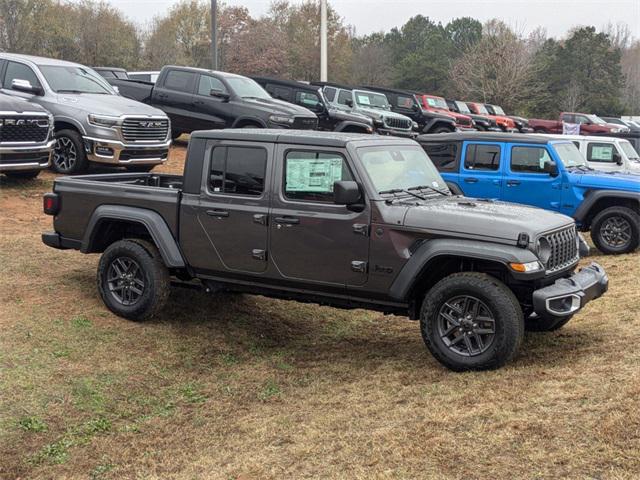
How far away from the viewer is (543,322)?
6.06 metres

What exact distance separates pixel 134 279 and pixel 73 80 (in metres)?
8.05

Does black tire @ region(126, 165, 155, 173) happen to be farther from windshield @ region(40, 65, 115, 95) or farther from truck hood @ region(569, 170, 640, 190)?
truck hood @ region(569, 170, 640, 190)

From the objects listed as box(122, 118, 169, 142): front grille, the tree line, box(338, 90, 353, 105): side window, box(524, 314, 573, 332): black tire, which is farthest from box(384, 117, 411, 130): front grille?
the tree line

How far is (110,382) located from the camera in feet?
19.7

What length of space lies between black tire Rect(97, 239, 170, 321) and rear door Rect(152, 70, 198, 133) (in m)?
9.57

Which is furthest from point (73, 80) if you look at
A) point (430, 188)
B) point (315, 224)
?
point (430, 188)

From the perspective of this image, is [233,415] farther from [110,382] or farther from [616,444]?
[616,444]

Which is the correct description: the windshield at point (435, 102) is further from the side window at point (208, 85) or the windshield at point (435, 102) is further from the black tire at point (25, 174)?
the black tire at point (25, 174)

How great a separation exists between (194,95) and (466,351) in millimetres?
12155

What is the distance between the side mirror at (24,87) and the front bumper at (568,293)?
10430mm

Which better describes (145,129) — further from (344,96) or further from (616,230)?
(344,96)

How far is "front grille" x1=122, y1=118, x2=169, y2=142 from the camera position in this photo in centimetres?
1319

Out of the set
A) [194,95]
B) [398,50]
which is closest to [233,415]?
[194,95]

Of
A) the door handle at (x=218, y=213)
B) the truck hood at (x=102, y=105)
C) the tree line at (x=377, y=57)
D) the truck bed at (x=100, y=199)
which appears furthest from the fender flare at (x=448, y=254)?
the tree line at (x=377, y=57)
